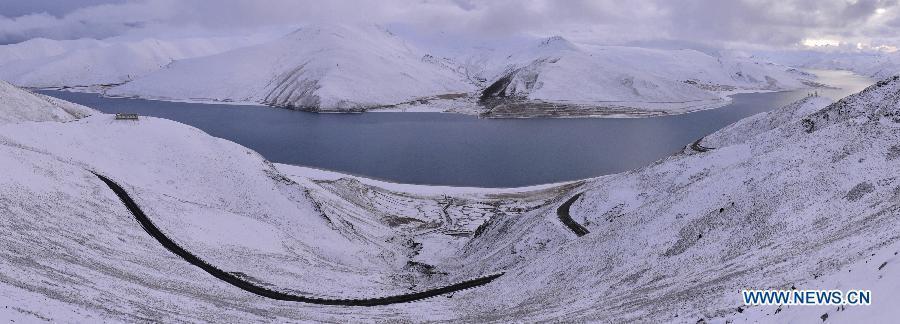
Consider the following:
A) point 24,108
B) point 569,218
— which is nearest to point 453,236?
point 569,218

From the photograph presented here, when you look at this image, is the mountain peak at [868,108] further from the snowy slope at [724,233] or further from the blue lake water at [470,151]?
the blue lake water at [470,151]

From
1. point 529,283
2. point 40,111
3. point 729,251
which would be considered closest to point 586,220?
point 529,283

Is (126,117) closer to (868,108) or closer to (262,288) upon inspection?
(262,288)

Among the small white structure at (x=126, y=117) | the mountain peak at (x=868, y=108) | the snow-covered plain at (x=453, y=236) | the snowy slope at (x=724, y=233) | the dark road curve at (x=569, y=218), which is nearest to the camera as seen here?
the snowy slope at (x=724, y=233)

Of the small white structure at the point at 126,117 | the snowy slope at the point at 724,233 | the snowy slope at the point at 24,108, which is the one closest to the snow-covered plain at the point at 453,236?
the snowy slope at the point at 724,233

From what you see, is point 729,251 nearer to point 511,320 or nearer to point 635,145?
point 511,320
